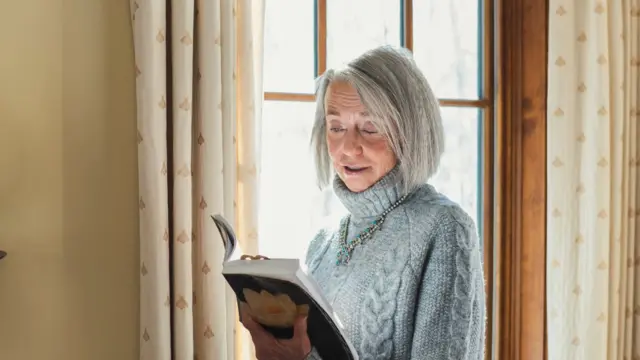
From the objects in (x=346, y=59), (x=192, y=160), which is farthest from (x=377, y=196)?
(x=346, y=59)

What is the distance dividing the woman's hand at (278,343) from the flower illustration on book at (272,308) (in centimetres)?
1

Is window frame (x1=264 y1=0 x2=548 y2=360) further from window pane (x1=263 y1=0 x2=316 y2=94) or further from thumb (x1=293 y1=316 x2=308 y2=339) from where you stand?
thumb (x1=293 y1=316 x2=308 y2=339)

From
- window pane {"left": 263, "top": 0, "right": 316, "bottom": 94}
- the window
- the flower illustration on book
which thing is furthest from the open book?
window pane {"left": 263, "top": 0, "right": 316, "bottom": 94}

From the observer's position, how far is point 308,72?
1.91 meters

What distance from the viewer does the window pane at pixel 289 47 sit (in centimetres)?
188

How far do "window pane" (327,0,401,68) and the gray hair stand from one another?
0.76 meters

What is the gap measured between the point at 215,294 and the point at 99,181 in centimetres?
36

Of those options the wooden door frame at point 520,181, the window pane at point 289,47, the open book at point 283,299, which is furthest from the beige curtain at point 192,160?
the wooden door frame at point 520,181

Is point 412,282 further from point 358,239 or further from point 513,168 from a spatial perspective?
point 513,168

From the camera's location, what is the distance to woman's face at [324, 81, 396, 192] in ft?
3.90

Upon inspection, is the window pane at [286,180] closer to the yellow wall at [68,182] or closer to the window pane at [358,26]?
the window pane at [358,26]

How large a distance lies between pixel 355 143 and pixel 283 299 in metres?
0.33

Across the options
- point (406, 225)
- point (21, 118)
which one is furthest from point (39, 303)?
point (406, 225)

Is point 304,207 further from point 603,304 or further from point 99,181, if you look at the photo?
point 603,304
